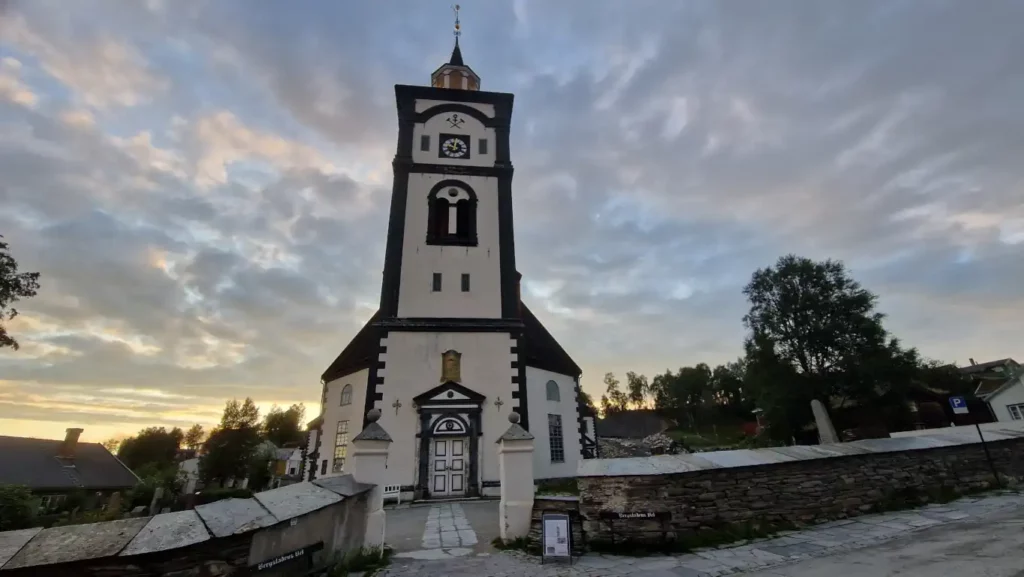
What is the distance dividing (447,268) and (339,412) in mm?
8012

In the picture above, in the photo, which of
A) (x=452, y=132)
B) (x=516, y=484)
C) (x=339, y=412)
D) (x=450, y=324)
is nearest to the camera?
(x=516, y=484)

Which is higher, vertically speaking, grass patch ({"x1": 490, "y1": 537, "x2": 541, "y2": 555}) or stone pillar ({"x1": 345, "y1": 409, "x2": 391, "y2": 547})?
stone pillar ({"x1": 345, "y1": 409, "x2": 391, "y2": 547})

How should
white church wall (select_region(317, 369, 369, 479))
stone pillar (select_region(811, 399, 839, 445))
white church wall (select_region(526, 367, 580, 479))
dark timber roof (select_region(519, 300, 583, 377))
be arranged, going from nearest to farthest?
1. stone pillar (select_region(811, 399, 839, 445))
2. white church wall (select_region(317, 369, 369, 479))
3. white church wall (select_region(526, 367, 580, 479))
4. dark timber roof (select_region(519, 300, 583, 377))

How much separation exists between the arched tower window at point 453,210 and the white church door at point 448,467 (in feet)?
30.2

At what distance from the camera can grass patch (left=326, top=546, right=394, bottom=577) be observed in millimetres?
6246

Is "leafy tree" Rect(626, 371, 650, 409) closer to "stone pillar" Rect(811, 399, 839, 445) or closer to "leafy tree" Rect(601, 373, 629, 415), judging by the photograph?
"leafy tree" Rect(601, 373, 629, 415)

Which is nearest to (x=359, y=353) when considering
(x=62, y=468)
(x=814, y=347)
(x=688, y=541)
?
(x=688, y=541)

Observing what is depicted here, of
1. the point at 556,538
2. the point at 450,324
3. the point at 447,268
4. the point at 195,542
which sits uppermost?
the point at 447,268

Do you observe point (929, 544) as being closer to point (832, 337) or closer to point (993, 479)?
point (993, 479)

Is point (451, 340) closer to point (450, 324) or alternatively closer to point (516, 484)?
point (450, 324)

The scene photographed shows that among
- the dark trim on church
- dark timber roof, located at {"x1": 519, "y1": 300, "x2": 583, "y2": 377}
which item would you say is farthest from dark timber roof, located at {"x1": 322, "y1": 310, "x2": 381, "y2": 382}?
dark timber roof, located at {"x1": 519, "y1": 300, "x2": 583, "y2": 377}

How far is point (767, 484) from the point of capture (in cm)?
853

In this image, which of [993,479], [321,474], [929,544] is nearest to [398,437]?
[321,474]

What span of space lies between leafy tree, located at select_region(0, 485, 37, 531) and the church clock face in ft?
71.1
